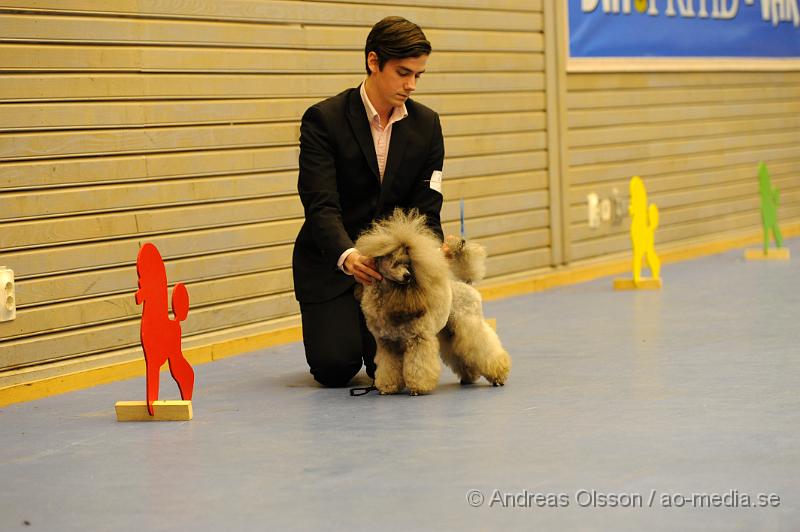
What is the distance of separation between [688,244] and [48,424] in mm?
5749

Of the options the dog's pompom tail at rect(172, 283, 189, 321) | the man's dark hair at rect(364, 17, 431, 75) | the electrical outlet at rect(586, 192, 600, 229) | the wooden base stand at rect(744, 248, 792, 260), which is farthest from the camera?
the wooden base stand at rect(744, 248, 792, 260)

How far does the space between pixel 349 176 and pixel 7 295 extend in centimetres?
123

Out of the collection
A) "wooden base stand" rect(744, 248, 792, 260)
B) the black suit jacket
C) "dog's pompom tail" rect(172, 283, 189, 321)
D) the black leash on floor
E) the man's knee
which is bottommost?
the black leash on floor

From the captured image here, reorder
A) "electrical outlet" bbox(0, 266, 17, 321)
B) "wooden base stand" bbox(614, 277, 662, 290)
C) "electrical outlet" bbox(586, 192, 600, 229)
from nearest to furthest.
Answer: "electrical outlet" bbox(0, 266, 17, 321) → "wooden base stand" bbox(614, 277, 662, 290) → "electrical outlet" bbox(586, 192, 600, 229)

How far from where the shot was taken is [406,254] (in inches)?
152

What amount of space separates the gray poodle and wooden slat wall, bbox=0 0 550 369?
1160mm

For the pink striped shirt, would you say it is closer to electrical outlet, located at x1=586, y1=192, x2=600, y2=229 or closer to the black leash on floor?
the black leash on floor

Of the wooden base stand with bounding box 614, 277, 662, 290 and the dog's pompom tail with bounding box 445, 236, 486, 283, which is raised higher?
the dog's pompom tail with bounding box 445, 236, 486, 283

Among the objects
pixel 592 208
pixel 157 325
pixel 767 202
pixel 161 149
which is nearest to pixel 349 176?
pixel 157 325

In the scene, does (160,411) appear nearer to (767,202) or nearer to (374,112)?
(374,112)

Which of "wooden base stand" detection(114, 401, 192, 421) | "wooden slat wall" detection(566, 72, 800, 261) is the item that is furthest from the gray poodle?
"wooden slat wall" detection(566, 72, 800, 261)

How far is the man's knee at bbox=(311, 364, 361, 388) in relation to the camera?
4.39m

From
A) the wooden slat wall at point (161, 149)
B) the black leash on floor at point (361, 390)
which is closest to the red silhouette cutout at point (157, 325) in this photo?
the black leash on floor at point (361, 390)

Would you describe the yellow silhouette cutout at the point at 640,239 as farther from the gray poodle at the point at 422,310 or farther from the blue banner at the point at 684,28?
the gray poodle at the point at 422,310
